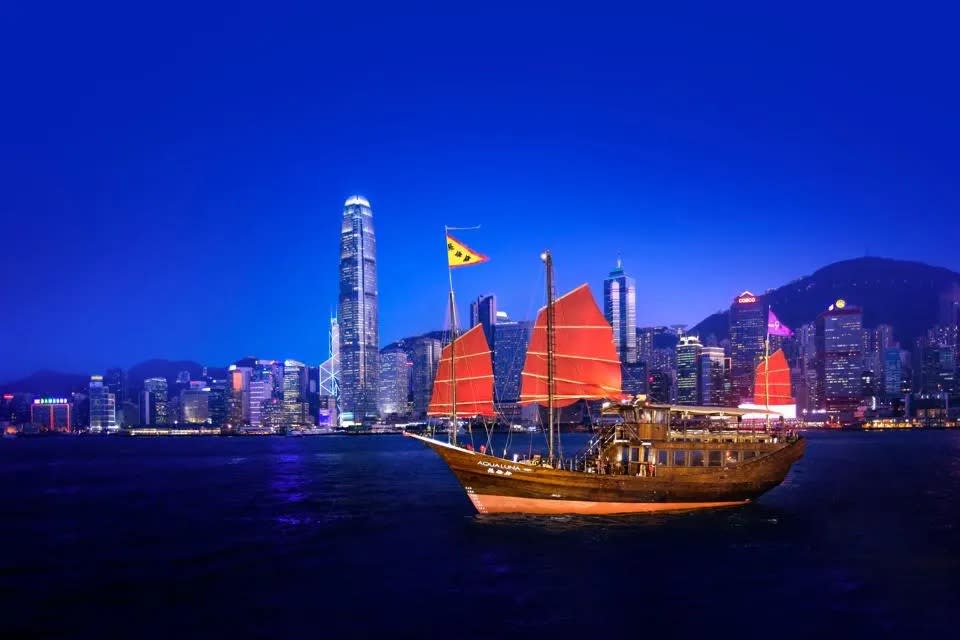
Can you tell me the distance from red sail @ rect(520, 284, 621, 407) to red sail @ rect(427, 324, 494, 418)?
297 centimetres

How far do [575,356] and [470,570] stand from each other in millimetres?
16010

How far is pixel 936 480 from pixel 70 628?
60.7m

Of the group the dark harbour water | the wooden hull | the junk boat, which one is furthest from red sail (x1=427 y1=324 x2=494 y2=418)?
the dark harbour water

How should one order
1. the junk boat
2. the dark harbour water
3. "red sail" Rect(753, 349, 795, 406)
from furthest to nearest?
"red sail" Rect(753, 349, 795, 406), the junk boat, the dark harbour water

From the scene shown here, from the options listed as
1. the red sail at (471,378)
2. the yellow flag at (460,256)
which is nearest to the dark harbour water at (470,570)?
the red sail at (471,378)

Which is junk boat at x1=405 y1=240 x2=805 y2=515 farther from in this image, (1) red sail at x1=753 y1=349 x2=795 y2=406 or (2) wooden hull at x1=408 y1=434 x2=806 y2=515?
(1) red sail at x1=753 y1=349 x2=795 y2=406

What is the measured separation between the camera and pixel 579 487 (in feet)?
116

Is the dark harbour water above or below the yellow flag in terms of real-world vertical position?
below

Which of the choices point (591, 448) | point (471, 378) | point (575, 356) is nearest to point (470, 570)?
point (471, 378)

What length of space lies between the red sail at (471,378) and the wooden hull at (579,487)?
2.22m

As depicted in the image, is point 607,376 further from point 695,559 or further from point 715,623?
point 715,623

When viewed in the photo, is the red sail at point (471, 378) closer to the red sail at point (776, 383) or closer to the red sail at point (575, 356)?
the red sail at point (575, 356)

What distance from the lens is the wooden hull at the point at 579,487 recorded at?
3491 centimetres

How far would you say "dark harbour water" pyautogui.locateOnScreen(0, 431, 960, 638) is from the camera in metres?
21.5
